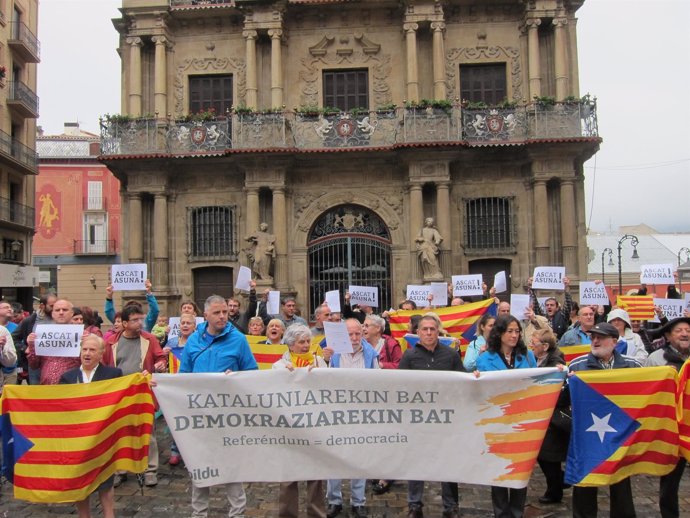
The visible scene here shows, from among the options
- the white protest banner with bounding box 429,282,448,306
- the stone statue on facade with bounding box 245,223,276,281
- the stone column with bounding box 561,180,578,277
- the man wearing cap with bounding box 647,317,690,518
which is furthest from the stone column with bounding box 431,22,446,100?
the man wearing cap with bounding box 647,317,690,518

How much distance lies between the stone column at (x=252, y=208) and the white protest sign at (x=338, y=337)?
13.8 metres

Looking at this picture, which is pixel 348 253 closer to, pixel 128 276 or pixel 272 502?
pixel 128 276

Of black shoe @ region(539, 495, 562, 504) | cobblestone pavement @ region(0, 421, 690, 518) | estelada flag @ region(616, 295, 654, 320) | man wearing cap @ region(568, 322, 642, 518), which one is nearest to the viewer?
man wearing cap @ region(568, 322, 642, 518)

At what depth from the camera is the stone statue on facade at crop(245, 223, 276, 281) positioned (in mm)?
18719

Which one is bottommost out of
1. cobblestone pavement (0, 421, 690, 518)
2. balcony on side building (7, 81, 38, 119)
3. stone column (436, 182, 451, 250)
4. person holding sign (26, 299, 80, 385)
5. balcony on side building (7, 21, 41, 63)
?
cobblestone pavement (0, 421, 690, 518)

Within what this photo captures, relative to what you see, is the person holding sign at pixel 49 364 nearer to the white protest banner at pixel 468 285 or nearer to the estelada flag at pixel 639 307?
the white protest banner at pixel 468 285

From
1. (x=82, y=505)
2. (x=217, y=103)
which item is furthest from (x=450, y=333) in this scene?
(x=217, y=103)

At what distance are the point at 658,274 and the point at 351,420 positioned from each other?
30.2ft

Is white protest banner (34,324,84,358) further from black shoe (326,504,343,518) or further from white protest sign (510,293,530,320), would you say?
white protest sign (510,293,530,320)

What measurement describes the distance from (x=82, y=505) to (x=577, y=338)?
20.1 ft

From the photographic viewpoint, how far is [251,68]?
20250 millimetres

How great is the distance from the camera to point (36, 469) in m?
5.40

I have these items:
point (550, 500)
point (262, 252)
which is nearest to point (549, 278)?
point (550, 500)

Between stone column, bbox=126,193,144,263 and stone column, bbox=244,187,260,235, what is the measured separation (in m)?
3.77
